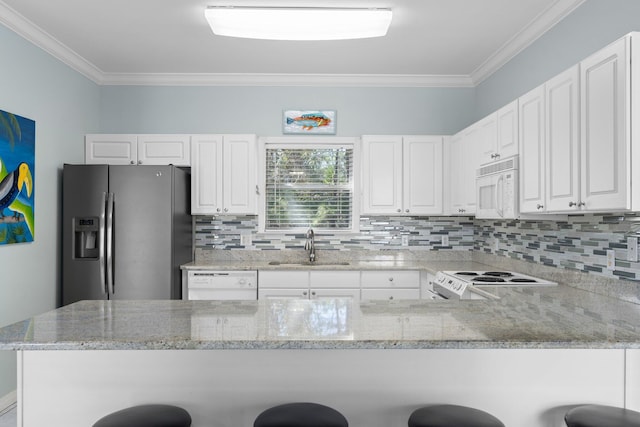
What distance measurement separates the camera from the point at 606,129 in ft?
6.26

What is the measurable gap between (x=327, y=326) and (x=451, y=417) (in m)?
0.49

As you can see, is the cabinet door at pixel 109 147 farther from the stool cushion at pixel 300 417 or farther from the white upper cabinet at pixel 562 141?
the white upper cabinet at pixel 562 141

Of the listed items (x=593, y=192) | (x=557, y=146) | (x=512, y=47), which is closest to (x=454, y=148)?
(x=512, y=47)

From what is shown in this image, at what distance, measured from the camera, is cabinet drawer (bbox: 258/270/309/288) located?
378cm

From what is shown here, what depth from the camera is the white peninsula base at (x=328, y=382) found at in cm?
151

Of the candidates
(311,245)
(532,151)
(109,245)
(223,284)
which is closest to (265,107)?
(311,245)

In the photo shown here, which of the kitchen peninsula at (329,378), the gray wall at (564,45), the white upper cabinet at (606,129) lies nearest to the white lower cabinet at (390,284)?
the gray wall at (564,45)

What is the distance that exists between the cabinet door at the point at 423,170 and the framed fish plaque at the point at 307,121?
0.80 m

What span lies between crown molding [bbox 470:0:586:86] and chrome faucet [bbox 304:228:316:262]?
223cm

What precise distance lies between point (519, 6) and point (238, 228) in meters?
3.03

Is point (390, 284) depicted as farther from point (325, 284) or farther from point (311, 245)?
point (311, 245)

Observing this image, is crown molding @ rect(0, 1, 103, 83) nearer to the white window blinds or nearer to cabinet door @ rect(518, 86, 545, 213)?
the white window blinds

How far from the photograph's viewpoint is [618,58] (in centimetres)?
184

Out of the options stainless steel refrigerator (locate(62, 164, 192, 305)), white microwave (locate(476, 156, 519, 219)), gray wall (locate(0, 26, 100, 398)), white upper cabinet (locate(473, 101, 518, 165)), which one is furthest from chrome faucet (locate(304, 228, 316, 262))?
gray wall (locate(0, 26, 100, 398))
